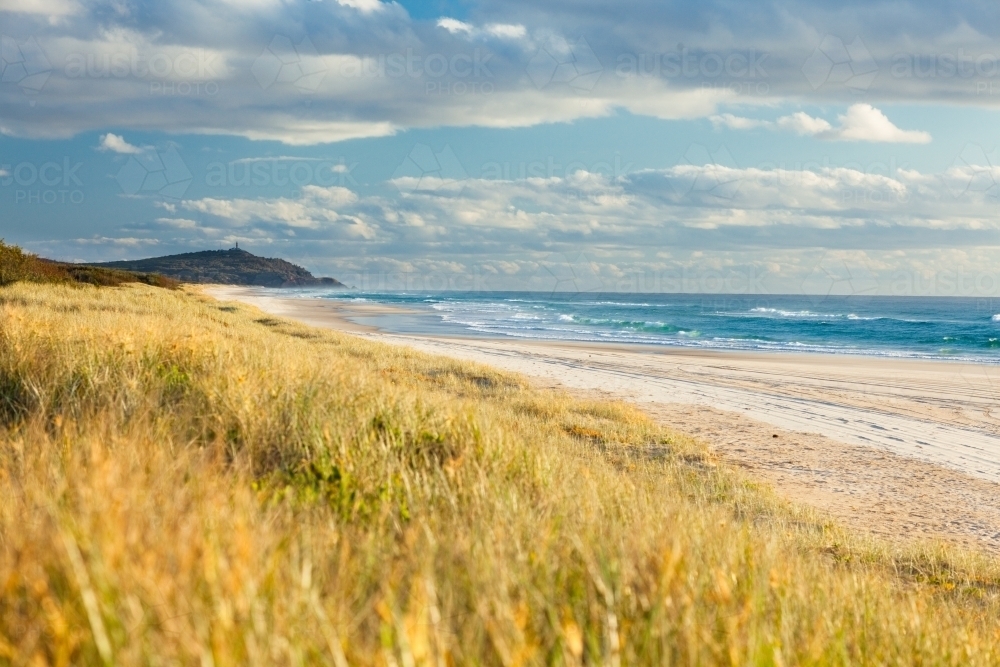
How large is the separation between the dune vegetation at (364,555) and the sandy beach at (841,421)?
281 centimetres

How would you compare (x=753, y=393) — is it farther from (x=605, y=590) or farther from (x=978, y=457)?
(x=605, y=590)

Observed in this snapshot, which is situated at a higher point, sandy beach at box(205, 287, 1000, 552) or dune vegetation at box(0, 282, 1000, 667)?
dune vegetation at box(0, 282, 1000, 667)

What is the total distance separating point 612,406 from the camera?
14.3 meters

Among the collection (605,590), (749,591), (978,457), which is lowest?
(978,457)

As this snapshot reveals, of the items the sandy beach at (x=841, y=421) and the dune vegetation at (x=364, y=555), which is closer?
the dune vegetation at (x=364, y=555)

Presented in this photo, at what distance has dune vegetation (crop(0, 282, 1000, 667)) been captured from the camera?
219 centimetres

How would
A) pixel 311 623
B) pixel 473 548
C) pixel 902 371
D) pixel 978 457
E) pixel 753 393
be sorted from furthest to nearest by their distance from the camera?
pixel 902 371 < pixel 753 393 < pixel 978 457 < pixel 473 548 < pixel 311 623

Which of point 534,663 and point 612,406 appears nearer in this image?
point 534,663

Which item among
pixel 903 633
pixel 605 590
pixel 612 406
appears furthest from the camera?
pixel 612 406

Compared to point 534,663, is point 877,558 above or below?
below

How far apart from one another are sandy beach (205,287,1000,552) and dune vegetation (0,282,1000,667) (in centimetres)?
281

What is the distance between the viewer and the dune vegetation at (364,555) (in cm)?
219

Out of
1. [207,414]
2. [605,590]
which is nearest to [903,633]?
[605,590]

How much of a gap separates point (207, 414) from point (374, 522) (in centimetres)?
226
